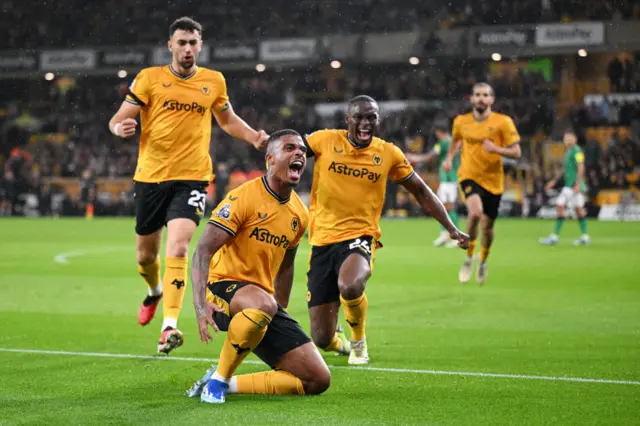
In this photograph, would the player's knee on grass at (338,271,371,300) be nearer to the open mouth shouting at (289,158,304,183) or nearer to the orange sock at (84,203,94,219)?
the open mouth shouting at (289,158,304,183)

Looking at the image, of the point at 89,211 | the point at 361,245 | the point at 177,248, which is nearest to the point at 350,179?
the point at 361,245

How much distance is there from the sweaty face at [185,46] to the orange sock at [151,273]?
187 cm

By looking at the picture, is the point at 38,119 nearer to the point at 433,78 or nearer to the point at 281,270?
the point at 433,78

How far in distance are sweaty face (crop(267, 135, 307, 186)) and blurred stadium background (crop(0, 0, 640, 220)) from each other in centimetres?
2660

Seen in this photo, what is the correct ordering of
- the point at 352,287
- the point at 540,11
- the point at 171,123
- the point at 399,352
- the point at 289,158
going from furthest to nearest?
the point at 540,11, the point at 171,123, the point at 399,352, the point at 352,287, the point at 289,158

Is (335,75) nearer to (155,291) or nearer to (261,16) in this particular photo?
(261,16)

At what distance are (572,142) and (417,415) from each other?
16.3 metres

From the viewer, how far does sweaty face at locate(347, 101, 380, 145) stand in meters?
7.95

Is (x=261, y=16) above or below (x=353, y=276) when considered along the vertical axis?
above

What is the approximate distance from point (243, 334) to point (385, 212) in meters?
29.0

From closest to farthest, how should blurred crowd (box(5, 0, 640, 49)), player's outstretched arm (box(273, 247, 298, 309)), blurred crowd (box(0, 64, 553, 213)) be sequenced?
player's outstretched arm (box(273, 247, 298, 309))
blurred crowd (box(5, 0, 640, 49))
blurred crowd (box(0, 64, 553, 213))

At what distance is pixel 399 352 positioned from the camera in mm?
8469

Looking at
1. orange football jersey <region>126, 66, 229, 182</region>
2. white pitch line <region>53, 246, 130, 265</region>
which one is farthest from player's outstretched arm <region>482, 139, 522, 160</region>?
white pitch line <region>53, 246, 130, 265</region>

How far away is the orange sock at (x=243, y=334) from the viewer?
239 inches
